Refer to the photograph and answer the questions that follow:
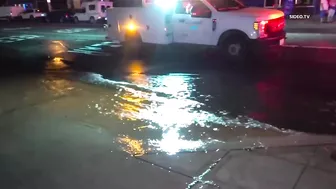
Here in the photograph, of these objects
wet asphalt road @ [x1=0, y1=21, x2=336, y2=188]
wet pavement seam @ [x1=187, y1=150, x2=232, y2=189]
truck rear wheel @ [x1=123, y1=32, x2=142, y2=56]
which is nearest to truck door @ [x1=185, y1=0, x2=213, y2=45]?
wet asphalt road @ [x1=0, y1=21, x2=336, y2=188]

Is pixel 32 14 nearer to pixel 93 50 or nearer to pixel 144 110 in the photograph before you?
pixel 93 50

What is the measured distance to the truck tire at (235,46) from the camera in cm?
1108

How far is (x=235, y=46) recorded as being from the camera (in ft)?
36.9

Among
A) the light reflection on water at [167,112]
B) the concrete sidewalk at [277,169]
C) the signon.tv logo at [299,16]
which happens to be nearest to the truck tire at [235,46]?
the light reflection on water at [167,112]

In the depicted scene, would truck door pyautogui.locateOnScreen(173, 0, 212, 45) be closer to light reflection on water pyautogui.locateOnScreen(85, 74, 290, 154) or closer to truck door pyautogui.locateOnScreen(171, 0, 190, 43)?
truck door pyautogui.locateOnScreen(171, 0, 190, 43)

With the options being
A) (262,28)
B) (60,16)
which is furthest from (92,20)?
(262,28)

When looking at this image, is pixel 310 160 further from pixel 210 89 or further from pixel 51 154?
pixel 210 89

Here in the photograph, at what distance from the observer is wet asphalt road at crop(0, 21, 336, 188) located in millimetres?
4809

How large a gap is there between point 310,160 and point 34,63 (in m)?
10.7

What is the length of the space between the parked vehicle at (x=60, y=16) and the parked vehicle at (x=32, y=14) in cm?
→ 248

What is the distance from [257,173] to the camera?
4328mm

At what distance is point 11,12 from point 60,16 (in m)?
10.3

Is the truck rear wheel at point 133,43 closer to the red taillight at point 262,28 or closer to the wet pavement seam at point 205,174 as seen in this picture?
the red taillight at point 262,28

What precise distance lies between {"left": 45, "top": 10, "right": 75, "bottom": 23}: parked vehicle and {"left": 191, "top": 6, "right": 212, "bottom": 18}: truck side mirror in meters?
28.2
